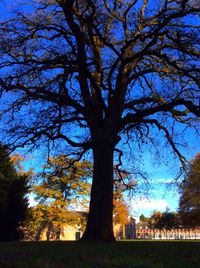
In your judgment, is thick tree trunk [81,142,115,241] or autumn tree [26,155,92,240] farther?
autumn tree [26,155,92,240]

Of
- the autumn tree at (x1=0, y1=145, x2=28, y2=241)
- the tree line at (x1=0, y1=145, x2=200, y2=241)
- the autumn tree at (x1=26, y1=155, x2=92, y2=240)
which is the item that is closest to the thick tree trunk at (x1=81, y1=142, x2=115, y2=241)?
the tree line at (x1=0, y1=145, x2=200, y2=241)

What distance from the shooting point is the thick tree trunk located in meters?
15.2

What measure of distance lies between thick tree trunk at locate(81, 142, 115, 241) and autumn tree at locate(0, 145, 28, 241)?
1565 centimetres

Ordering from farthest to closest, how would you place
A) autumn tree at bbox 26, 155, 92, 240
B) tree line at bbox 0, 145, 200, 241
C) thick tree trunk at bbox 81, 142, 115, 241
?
autumn tree at bbox 26, 155, 92, 240 < tree line at bbox 0, 145, 200, 241 < thick tree trunk at bbox 81, 142, 115, 241

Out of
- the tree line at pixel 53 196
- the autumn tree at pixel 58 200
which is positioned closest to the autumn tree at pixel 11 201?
the tree line at pixel 53 196

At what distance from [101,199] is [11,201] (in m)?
18.6

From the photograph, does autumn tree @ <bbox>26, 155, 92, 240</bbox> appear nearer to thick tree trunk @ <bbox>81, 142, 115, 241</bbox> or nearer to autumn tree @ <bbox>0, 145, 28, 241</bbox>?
autumn tree @ <bbox>0, 145, 28, 241</bbox>

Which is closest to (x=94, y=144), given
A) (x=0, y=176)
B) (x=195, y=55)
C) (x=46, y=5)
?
(x=195, y=55)

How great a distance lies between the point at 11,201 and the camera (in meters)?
32.4

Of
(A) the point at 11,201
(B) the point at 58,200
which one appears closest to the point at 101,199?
(A) the point at 11,201

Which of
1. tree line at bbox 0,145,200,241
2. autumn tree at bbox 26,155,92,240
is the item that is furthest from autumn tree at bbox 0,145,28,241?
autumn tree at bbox 26,155,92,240

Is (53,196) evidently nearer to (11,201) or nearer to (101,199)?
(11,201)

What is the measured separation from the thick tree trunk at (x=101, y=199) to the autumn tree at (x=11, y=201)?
15651 millimetres

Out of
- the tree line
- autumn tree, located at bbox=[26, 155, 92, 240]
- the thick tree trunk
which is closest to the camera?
the thick tree trunk
